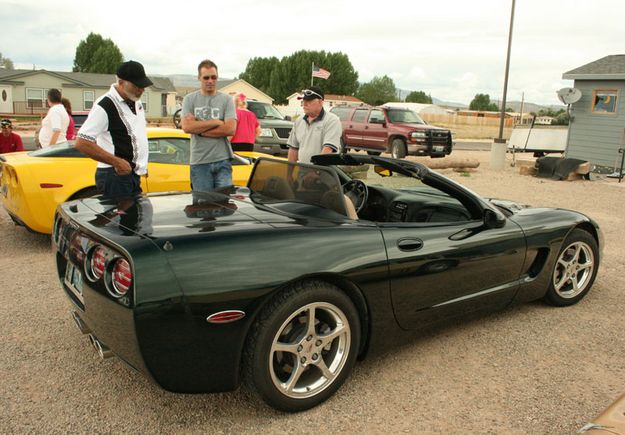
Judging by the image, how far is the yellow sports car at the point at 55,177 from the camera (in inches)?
205

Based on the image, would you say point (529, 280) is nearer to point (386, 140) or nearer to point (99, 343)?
point (99, 343)

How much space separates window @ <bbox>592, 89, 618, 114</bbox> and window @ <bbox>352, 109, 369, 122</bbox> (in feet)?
23.2

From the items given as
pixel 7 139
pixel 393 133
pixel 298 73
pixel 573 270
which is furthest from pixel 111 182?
pixel 298 73

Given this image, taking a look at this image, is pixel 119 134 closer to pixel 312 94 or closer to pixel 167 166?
pixel 312 94

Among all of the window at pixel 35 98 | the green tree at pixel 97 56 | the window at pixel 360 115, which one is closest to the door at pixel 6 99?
the window at pixel 35 98

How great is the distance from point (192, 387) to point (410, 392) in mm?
1207

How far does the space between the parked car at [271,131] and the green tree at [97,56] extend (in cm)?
7021

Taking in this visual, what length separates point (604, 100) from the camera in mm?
16328

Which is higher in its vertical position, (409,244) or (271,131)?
(271,131)

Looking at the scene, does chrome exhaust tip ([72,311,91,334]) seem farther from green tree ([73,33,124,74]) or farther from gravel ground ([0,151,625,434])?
green tree ([73,33,124,74])

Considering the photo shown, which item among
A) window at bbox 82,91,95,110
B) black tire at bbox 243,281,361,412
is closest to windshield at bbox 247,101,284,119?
black tire at bbox 243,281,361,412

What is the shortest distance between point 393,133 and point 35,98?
43.7 meters

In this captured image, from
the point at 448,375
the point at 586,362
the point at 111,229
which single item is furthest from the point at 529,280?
the point at 111,229

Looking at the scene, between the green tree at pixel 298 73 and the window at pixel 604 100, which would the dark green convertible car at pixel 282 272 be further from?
the green tree at pixel 298 73
